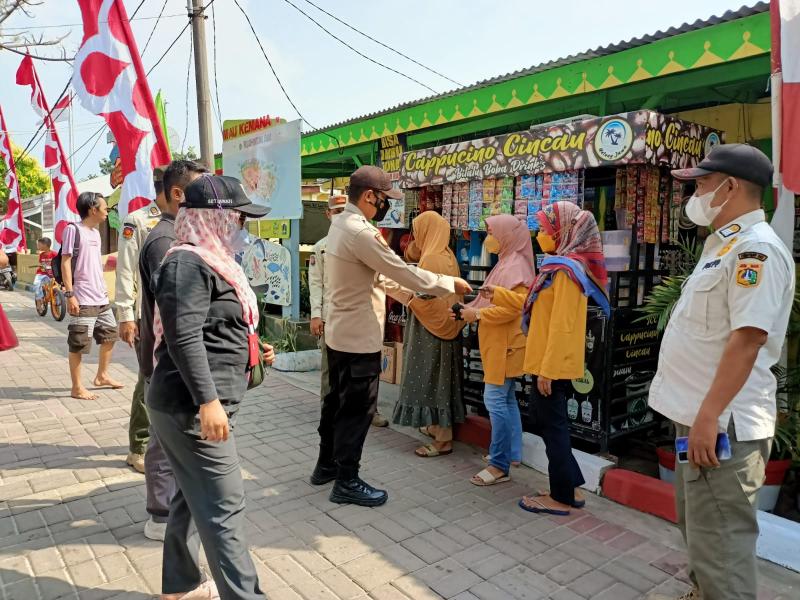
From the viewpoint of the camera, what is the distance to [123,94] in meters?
4.39

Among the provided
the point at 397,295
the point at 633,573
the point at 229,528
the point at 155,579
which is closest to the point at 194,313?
the point at 229,528

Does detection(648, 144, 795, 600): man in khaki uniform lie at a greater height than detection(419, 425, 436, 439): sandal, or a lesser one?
greater

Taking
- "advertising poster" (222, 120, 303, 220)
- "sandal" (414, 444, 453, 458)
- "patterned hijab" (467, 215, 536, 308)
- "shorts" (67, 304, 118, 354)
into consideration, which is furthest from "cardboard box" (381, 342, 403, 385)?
"shorts" (67, 304, 118, 354)

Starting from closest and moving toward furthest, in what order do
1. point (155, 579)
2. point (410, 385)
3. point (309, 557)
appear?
point (155, 579) < point (309, 557) < point (410, 385)

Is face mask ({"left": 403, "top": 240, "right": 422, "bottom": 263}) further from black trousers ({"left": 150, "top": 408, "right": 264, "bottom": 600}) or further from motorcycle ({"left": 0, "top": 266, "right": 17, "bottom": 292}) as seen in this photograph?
motorcycle ({"left": 0, "top": 266, "right": 17, "bottom": 292})

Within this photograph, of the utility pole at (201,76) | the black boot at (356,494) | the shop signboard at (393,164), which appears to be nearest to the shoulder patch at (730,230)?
the black boot at (356,494)

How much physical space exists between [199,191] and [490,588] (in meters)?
2.24

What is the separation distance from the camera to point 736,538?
211cm

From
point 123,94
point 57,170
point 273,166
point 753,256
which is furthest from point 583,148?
point 57,170

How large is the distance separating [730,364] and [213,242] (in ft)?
6.45

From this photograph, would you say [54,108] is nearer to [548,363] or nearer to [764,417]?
[548,363]

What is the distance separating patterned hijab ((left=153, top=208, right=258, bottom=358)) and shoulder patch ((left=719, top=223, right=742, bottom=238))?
190 cm

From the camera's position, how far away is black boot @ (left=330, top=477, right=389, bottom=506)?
3.54m

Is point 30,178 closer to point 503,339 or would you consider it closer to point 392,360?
point 392,360
